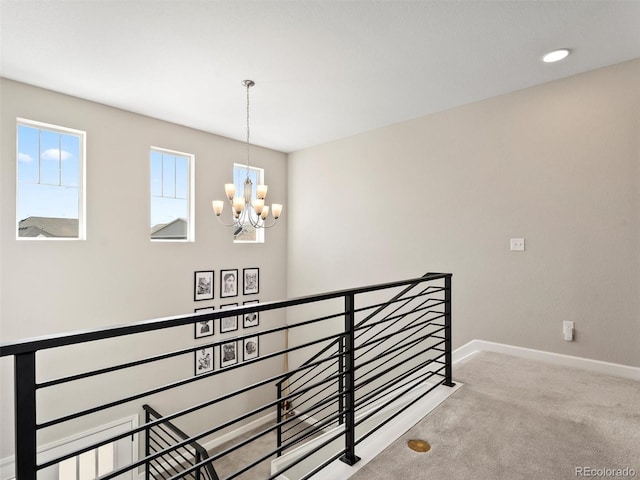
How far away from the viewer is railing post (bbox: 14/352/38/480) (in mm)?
803

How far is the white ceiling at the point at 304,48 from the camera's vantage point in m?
2.22

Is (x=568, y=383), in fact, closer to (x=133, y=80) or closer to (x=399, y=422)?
(x=399, y=422)

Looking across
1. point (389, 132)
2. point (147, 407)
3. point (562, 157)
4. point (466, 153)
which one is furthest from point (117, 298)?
point (562, 157)

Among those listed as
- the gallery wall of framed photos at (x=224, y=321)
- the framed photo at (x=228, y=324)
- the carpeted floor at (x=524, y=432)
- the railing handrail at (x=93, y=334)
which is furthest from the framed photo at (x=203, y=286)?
the railing handrail at (x=93, y=334)

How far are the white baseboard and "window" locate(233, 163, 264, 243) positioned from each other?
314 cm

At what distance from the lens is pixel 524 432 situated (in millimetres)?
1935

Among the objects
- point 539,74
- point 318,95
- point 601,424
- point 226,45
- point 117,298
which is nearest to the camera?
point 601,424

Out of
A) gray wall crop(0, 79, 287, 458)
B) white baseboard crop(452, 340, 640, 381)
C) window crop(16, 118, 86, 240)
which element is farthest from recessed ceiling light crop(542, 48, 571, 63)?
window crop(16, 118, 86, 240)

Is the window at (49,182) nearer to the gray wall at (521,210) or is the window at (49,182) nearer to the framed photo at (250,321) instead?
the framed photo at (250,321)

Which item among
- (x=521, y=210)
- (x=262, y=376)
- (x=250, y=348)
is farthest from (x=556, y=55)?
(x=262, y=376)

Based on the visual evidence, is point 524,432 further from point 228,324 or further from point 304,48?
point 228,324

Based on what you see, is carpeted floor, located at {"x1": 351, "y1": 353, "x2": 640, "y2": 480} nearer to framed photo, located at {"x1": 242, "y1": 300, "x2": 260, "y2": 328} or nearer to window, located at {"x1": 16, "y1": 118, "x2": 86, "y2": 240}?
framed photo, located at {"x1": 242, "y1": 300, "x2": 260, "y2": 328}

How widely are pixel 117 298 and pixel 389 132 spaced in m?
3.68

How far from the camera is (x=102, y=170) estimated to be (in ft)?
12.0
